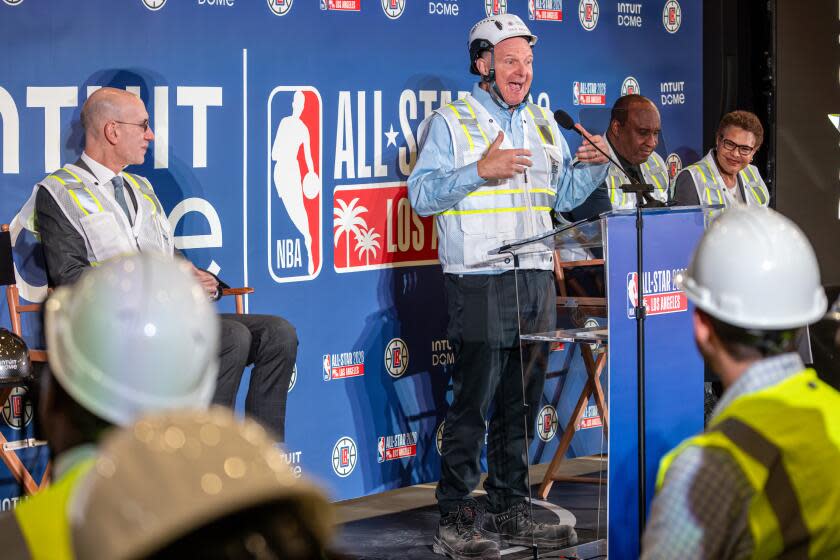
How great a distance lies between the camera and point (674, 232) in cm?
429

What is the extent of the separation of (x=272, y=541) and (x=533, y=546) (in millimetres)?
3884

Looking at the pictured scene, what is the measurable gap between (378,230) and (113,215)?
157cm

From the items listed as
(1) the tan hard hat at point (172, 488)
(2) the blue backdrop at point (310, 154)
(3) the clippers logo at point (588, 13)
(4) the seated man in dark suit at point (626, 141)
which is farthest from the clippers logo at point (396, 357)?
(1) the tan hard hat at point (172, 488)

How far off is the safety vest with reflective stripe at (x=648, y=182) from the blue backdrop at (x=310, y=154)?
1.86ft

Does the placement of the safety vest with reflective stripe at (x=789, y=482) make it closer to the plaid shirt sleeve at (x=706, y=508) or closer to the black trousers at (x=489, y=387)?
the plaid shirt sleeve at (x=706, y=508)

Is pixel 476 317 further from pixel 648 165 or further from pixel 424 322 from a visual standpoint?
pixel 648 165

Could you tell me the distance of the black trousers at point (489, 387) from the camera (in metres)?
4.70

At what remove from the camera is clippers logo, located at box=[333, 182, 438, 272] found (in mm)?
5551

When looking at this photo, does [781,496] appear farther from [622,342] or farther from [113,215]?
[113,215]

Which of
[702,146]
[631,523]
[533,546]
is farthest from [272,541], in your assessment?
[702,146]

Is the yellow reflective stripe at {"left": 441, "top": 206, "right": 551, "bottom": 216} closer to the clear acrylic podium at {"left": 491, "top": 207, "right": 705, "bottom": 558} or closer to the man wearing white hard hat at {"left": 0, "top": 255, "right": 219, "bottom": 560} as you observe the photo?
the clear acrylic podium at {"left": 491, "top": 207, "right": 705, "bottom": 558}

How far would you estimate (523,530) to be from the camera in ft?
15.8

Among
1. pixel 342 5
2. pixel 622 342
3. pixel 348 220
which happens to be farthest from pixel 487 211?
pixel 342 5

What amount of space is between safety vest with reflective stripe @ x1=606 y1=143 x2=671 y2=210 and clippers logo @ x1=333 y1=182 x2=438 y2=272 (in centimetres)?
106
